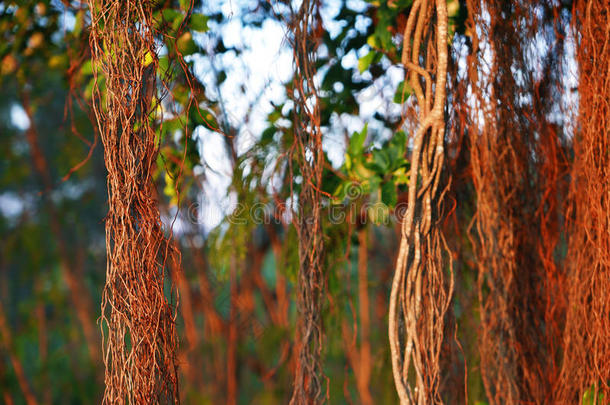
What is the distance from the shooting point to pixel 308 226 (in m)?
Result: 0.85

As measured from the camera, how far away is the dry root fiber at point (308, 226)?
818 millimetres

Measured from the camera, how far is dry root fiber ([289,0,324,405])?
2.68 ft

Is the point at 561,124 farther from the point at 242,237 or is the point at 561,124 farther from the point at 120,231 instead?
the point at 120,231

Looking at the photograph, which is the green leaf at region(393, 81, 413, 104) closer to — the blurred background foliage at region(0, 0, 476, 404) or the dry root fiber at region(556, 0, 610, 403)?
the blurred background foliage at region(0, 0, 476, 404)

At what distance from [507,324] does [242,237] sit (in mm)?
714

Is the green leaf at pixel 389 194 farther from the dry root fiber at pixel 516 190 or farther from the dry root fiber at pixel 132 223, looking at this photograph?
the dry root fiber at pixel 132 223

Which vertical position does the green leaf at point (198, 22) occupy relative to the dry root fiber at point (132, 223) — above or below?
above

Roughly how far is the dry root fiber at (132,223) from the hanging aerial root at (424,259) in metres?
0.35

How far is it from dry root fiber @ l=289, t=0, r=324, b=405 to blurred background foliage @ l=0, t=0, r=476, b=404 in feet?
0.21

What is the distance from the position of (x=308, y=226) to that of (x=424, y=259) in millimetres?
206

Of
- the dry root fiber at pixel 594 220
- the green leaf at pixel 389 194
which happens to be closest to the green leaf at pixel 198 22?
the green leaf at pixel 389 194

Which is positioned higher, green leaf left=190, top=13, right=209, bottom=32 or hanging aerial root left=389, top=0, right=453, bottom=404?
green leaf left=190, top=13, right=209, bottom=32

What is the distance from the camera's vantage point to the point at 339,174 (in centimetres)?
112

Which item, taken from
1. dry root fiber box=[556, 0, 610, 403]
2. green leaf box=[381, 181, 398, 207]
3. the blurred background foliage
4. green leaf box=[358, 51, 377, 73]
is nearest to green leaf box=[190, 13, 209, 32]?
the blurred background foliage
